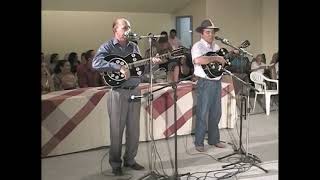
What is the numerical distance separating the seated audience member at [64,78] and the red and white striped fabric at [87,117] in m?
0.28

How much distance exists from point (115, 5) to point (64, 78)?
4.66 feet

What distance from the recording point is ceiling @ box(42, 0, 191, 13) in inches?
233

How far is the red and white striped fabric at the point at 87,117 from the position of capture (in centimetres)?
421

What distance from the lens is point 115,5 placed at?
594 centimetres

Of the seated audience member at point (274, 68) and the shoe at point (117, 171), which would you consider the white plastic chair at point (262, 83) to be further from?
the shoe at point (117, 171)

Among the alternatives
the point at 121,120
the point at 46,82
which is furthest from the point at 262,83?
the point at 121,120

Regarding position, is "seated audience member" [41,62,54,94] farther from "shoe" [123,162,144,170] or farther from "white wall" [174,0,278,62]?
"white wall" [174,0,278,62]

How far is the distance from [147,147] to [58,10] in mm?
2437

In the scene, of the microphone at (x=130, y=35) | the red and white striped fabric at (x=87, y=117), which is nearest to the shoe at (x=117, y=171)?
the red and white striped fabric at (x=87, y=117)

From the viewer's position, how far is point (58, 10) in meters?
5.93

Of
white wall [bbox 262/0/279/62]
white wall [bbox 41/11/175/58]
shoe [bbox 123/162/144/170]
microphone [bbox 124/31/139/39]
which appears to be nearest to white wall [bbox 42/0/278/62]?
white wall [bbox 41/11/175/58]

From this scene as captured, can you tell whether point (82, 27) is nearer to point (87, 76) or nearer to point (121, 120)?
point (87, 76)
